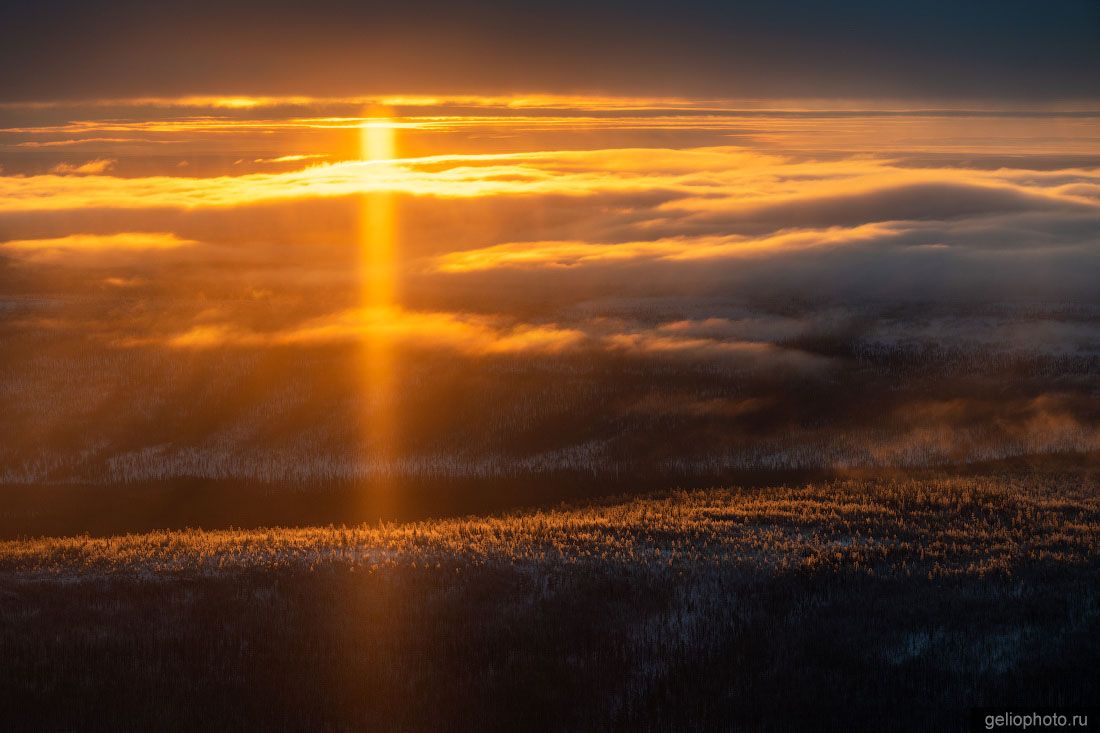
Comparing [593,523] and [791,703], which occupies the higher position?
[791,703]

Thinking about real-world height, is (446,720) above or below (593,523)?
above

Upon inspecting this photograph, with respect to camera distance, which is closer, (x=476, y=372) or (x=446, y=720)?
(x=446, y=720)

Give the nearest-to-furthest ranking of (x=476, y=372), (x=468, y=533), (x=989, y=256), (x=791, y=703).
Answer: (x=791, y=703) → (x=468, y=533) → (x=476, y=372) → (x=989, y=256)

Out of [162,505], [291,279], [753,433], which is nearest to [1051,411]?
[753,433]

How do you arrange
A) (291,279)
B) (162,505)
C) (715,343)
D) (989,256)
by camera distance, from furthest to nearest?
(291,279) → (989,256) → (715,343) → (162,505)

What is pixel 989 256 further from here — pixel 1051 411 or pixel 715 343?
pixel 1051 411

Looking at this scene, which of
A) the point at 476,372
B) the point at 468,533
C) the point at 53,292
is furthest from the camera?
the point at 53,292

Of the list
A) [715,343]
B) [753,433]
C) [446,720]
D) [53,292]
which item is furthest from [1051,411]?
[53,292]

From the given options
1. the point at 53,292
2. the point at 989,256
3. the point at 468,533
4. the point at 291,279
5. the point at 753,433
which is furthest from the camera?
the point at 291,279

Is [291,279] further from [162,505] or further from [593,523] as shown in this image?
[593,523]
